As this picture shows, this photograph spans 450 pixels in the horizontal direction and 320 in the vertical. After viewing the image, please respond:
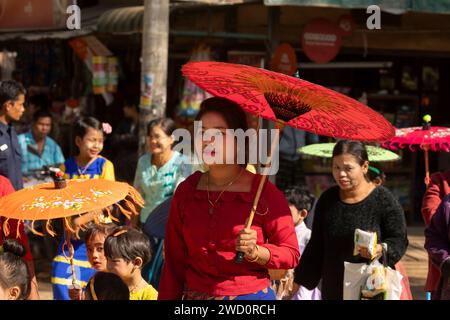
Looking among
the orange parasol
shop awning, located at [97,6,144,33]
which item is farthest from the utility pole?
the orange parasol

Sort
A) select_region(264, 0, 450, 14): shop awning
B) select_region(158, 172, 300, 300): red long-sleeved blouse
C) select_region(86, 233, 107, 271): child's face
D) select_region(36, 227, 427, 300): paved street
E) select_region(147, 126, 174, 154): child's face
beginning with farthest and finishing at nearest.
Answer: select_region(264, 0, 450, 14): shop awning, select_region(36, 227, 427, 300): paved street, select_region(147, 126, 174, 154): child's face, select_region(86, 233, 107, 271): child's face, select_region(158, 172, 300, 300): red long-sleeved blouse

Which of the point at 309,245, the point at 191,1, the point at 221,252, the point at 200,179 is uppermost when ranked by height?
the point at 191,1

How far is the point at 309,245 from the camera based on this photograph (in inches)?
226

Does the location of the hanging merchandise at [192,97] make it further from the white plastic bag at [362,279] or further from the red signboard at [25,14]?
the white plastic bag at [362,279]

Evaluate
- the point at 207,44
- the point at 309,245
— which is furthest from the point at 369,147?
the point at 207,44

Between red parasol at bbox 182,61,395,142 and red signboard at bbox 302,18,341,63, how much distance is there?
6.91m

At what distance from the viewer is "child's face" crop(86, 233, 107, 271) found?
18.6ft

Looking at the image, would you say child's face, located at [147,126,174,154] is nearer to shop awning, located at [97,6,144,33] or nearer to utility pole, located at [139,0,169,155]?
utility pole, located at [139,0,169,155]

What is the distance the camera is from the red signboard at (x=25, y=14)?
36.8ft

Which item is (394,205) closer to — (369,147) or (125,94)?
(369,147)

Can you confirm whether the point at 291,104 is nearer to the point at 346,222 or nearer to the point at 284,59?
the point at 346,222

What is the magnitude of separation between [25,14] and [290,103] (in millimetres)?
8139

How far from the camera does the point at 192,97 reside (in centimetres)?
1084

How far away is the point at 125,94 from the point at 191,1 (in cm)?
257
